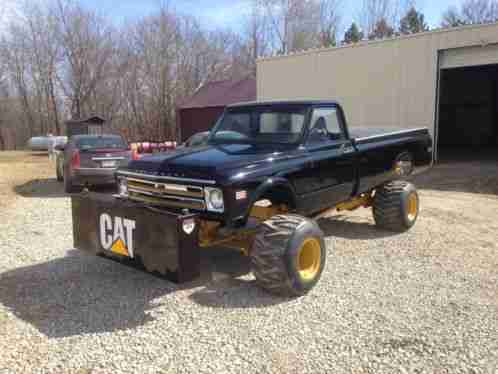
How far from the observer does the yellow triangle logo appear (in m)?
4.12

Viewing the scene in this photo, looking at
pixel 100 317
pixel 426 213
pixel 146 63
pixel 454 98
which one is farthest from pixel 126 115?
pixel 100 317

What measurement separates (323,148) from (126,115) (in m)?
32.2

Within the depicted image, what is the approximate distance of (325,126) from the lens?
5.51 meters

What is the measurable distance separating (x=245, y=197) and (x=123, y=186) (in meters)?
1.63

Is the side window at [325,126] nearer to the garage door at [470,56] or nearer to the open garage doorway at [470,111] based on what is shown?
the garage door at [470,56]

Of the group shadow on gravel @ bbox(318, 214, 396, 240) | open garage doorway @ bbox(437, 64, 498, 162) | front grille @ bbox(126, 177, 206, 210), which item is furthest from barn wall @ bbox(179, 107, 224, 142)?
front grille @ bbox(126, 177, 206, 210)

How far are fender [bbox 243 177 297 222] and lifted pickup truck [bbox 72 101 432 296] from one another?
0.04 ft

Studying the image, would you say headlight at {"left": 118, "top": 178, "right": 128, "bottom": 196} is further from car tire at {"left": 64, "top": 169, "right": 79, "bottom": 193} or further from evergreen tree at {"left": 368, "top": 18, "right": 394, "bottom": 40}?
evergreen tree at {"left": 368, "top": 18, "right": 394, "bottom": 40}

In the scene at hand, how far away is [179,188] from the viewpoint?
4.31 m

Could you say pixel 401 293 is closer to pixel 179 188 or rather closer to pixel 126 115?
pixel 179 188

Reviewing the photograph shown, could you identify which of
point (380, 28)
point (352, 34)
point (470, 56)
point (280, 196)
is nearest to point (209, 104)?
point (470, 56)

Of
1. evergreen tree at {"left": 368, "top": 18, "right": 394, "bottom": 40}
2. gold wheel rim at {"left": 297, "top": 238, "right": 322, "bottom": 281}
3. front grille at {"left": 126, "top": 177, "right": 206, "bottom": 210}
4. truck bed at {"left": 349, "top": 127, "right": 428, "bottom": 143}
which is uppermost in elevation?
evergreen tree at {"left": 368, "top": 18, "right": 394, "bottom": 40}

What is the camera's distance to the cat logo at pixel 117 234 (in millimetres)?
4051

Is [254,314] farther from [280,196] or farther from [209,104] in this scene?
[209,104]
